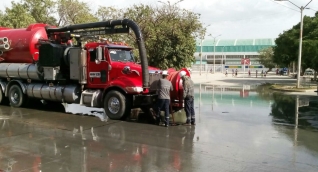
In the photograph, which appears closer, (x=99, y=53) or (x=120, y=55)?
(x=99, y=53)

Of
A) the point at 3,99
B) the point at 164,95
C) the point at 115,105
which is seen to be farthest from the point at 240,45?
the point at 164,95

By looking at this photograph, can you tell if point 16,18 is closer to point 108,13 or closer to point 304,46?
point 108,13

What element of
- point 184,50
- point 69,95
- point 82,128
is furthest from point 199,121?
point 184,50

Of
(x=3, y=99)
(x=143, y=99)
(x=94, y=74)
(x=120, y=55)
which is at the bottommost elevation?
(x=3, y=99)

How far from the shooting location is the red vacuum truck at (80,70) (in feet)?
38.0

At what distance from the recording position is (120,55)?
1248 cm

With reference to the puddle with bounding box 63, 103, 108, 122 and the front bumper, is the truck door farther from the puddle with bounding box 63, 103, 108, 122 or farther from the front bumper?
the front bumper

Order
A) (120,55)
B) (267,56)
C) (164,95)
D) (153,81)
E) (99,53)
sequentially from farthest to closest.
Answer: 1. (267,56)
2. (120,55)
3. (99,53)
4. (153,81)
5. (164,95)

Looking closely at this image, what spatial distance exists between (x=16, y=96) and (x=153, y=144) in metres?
9.04

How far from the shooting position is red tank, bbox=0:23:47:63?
1438 cm

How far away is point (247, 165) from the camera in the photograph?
665 centimetres

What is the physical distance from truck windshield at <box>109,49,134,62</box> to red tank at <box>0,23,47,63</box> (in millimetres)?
4119

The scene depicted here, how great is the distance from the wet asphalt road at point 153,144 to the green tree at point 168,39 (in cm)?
1403

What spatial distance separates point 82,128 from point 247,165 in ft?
17.7
